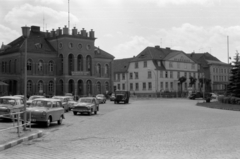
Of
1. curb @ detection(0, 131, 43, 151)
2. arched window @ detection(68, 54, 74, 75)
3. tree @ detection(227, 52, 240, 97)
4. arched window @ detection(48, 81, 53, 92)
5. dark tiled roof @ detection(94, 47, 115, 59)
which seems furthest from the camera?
dark tiled roof @ detection(94, 47, 115, 59)

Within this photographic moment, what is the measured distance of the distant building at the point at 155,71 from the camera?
92875mm

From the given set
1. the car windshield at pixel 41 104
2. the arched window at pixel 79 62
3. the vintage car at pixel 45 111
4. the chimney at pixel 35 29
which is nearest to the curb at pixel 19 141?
the vintage car at pixel 45 111

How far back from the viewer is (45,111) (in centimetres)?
1944

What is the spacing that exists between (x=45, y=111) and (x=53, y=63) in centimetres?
5569

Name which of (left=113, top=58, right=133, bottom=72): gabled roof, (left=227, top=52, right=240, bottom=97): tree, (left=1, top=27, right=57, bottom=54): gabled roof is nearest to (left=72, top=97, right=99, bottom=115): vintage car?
(left=227, top=52, right=240, bottom=97): tree

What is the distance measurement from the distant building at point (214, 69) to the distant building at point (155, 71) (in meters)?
10.4

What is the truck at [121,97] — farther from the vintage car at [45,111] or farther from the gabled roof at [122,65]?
the gabled roof at [122,65]

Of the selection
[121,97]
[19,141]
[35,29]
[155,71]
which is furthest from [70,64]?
[19,141]

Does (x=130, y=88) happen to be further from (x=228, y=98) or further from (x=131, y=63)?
(x=228, y=98)

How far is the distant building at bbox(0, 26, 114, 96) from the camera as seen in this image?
69438mm

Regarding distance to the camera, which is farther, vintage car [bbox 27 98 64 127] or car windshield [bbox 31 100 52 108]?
car windshield [bbox 31 100 52 108]

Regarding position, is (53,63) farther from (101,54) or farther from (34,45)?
(101,54)

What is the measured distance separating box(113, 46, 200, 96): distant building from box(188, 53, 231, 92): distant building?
10445mm

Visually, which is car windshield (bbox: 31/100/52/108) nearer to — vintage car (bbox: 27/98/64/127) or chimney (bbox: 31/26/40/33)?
vintage car (bbox: 27/98/64/127)
